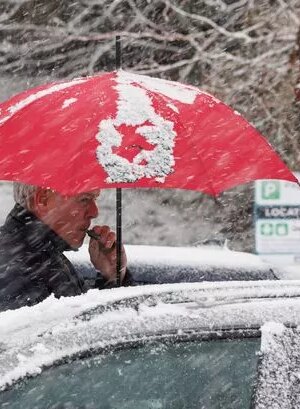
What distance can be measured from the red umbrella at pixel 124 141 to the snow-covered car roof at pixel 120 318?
1.44 ft

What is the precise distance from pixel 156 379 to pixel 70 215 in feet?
3.53

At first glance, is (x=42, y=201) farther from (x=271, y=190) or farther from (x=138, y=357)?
(x=271, y=190)

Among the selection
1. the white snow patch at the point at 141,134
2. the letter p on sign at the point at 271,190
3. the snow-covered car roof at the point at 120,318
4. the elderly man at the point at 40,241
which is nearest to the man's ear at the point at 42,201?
the elderly man at the point at 40,241

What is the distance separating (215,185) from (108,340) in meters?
0.89

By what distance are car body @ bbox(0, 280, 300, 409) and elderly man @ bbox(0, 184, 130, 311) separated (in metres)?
0.58

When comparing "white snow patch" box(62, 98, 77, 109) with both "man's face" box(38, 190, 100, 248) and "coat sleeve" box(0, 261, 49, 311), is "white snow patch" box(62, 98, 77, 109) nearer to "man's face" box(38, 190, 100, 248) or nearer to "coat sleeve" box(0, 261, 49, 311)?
"man's face" box(38, 190, 100, 248)

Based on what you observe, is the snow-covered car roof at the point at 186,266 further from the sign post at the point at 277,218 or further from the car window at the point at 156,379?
the sign post at the point at 277,218

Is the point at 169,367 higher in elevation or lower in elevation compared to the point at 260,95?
lower

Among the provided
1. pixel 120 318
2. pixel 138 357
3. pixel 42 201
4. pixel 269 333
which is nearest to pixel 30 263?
pixel 42 201

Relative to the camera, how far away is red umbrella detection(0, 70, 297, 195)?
249cm

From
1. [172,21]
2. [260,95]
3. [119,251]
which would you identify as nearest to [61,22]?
[172,21]

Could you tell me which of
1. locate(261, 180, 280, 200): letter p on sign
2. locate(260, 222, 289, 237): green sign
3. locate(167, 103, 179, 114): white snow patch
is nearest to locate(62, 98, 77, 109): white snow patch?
locate(167, 103, 179, 114): white snow patch

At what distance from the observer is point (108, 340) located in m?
1.87

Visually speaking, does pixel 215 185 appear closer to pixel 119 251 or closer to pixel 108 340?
pixel 119 251
